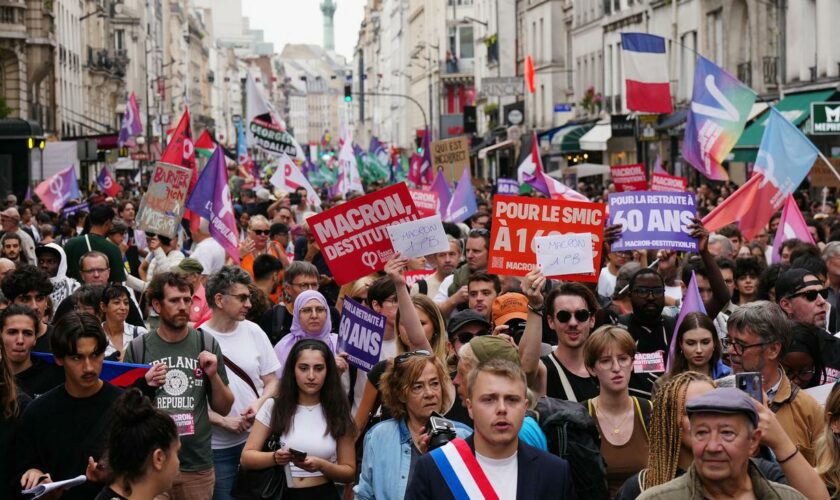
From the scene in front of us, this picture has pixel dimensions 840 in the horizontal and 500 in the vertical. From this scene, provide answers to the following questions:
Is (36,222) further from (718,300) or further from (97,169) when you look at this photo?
(97,169)

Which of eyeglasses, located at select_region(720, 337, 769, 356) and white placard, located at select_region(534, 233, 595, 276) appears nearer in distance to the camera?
eyeglasses, located at select_region(720, 337, 769, 356)

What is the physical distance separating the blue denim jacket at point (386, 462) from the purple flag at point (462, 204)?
44.9 ft

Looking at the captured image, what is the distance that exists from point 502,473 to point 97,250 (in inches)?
331

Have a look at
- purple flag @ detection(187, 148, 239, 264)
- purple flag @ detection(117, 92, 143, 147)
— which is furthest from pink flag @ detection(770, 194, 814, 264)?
purple flag @ detection(117, 92, 143, 147)

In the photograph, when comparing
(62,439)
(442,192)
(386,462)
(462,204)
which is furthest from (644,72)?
(62,439)

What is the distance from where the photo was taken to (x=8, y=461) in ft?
21.1

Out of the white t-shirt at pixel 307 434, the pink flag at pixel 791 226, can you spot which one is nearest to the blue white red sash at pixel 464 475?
the white t-shirt at pixel 307 434

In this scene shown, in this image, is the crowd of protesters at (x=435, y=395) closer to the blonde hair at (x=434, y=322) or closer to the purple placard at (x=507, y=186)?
the blonde hair at (x=434, y=322)

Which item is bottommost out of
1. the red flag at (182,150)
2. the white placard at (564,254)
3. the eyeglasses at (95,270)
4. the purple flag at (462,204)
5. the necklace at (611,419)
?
the necklace at (611,419)

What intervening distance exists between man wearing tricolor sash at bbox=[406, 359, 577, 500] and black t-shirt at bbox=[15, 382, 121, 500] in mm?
1863

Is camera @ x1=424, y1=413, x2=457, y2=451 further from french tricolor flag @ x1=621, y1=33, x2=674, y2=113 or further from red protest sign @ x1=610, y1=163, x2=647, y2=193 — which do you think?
red protest sign @ x1=610, y1=163, x2=647, y2=193

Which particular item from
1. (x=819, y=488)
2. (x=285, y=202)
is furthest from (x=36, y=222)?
(x=819, y=488)

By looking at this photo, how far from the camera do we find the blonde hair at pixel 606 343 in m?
6.52

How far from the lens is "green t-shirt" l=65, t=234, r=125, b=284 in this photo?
12.9m
